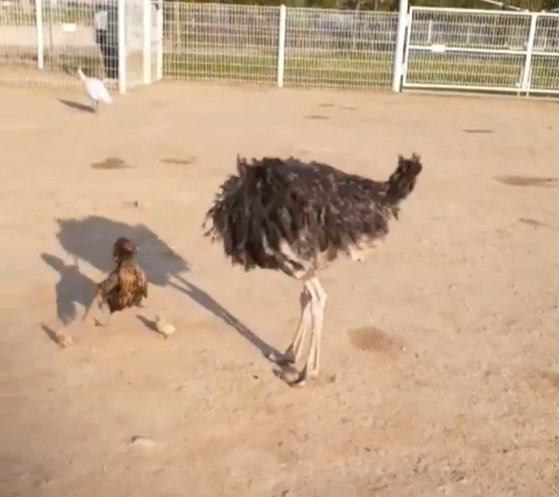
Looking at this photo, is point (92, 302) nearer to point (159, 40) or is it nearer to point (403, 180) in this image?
point (403, 180)

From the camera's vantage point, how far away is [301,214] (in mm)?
4281

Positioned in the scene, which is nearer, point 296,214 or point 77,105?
point 296,214

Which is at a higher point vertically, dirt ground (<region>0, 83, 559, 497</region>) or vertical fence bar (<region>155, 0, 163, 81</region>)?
vertical fence bar (<region>155, 0, 163, 81</region>)

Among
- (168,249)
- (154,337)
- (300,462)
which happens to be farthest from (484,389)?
(168,249)

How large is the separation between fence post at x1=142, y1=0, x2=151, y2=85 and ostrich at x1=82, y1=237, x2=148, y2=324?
518 inches

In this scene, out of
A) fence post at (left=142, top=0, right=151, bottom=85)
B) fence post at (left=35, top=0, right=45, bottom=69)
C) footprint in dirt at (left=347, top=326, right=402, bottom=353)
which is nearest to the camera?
footprint in dirt at (left=347, top=326, right=402, bottom=353)

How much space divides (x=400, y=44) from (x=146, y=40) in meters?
5.66

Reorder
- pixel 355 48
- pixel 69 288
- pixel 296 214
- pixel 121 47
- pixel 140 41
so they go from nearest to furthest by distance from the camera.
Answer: pixel 296 214 < pixel 69 288 < pixel 121 47 < pixel 140 41 < pixel 355 48

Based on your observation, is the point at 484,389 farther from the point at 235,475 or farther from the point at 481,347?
the point at 235,475

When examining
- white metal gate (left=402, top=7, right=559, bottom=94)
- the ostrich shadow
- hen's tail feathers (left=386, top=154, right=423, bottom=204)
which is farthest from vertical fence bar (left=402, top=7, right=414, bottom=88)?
hen's tail feathers (left=386, top=154, right=423, bottom=204)

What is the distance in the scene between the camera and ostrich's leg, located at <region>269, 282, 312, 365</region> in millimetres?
4852

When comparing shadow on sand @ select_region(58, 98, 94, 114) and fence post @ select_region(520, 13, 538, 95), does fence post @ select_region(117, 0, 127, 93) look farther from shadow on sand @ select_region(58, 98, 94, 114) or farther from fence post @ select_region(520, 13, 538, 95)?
fence post @ select_region(520, 13, 538, 95)

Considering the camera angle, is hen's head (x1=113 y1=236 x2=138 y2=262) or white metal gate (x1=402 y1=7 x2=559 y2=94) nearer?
hen's head (x1=113 y1=236 x2=138 y2=262)

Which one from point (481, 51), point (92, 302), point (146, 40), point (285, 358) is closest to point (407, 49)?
point (481, 51)
